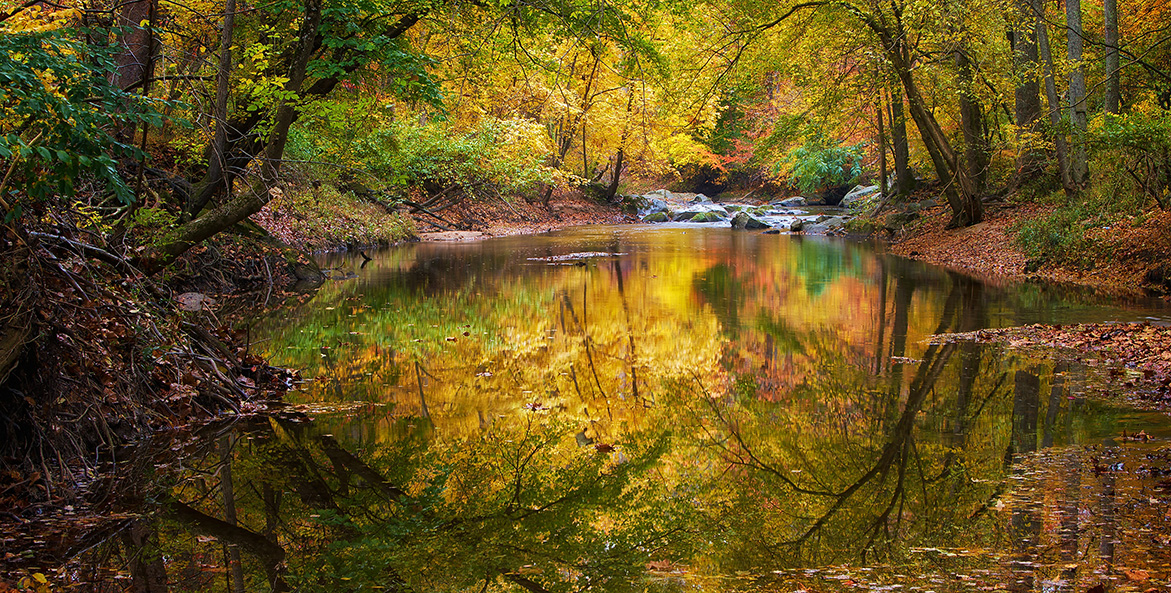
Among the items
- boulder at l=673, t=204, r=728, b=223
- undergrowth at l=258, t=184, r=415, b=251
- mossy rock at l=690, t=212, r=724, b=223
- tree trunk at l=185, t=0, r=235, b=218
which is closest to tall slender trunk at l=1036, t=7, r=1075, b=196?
undergrowth at l=258, t=184, r=415, b=251

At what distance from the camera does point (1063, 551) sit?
3672mm

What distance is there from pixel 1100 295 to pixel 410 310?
929 centimetres

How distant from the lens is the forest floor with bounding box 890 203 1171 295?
12125 mm

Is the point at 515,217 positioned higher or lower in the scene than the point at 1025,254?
higher

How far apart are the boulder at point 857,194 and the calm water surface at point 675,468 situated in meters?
28.2

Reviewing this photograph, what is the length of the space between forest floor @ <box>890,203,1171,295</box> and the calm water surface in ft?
7.39

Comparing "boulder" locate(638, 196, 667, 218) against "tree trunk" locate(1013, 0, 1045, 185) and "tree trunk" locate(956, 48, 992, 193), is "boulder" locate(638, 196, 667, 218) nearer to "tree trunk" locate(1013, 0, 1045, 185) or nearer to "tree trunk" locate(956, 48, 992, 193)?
"tree trunk" locate(956, 48, 992, 193)

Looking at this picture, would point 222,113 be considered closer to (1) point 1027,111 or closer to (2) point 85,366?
(2) point 85,366

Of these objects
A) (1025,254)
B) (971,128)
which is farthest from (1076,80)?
(971,128)

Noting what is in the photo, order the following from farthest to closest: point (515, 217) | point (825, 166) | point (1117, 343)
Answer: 1. point (825, 166)
2. point (515, 217)
3. point (1117, 343)

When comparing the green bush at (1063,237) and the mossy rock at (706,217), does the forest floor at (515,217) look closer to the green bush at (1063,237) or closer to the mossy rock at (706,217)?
the mossy rock at (706,217)

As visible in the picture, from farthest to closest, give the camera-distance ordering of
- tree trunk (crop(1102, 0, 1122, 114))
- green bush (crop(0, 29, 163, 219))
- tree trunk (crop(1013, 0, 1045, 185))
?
1. tree trunk (crop(1013, 0, 1045, 185))
2. tree trunk (crop(1102, 0, 1122, 114))
3. green bush (crop(0, 29, 163, 219))

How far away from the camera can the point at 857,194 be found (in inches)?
1567

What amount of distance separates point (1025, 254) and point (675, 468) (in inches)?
525
